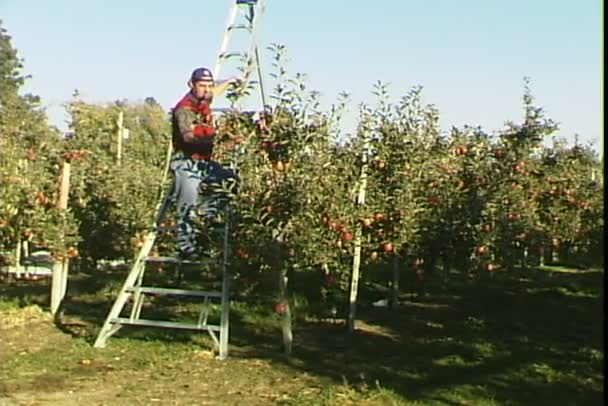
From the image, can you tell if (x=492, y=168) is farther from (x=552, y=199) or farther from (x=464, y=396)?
(x=464, y=396)

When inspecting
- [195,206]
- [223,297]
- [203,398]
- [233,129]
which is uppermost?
[233,129]

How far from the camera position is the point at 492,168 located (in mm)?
12703

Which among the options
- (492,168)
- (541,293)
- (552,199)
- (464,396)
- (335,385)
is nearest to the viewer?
(464,396)

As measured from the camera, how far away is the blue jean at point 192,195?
878 centimetres

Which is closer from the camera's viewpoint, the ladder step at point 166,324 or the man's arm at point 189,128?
the man's arm at point 189,128

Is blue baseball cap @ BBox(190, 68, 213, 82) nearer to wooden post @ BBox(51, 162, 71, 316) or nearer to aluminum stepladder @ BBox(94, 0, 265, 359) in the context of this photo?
aluminum stepladder @ BBox(94, 0, 265, 359)

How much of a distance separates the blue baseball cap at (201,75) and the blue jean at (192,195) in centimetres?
65

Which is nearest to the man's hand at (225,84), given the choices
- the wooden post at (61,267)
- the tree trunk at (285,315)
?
the tree trunk at (285,315)

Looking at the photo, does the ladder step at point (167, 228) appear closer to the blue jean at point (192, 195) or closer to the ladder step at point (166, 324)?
the blue jean at point (192, 195)

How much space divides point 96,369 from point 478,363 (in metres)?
2.97

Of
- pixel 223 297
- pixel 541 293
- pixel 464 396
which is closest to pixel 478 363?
pixel 464 396

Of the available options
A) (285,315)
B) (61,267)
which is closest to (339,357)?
(285,315)

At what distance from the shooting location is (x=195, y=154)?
29.2ft

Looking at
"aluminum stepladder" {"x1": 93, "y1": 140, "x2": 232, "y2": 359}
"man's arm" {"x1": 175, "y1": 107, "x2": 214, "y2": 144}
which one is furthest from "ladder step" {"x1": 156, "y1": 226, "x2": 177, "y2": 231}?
"man's arm" {"x1": 175, "y1": 107, "x2": 214, "y2": 144}
